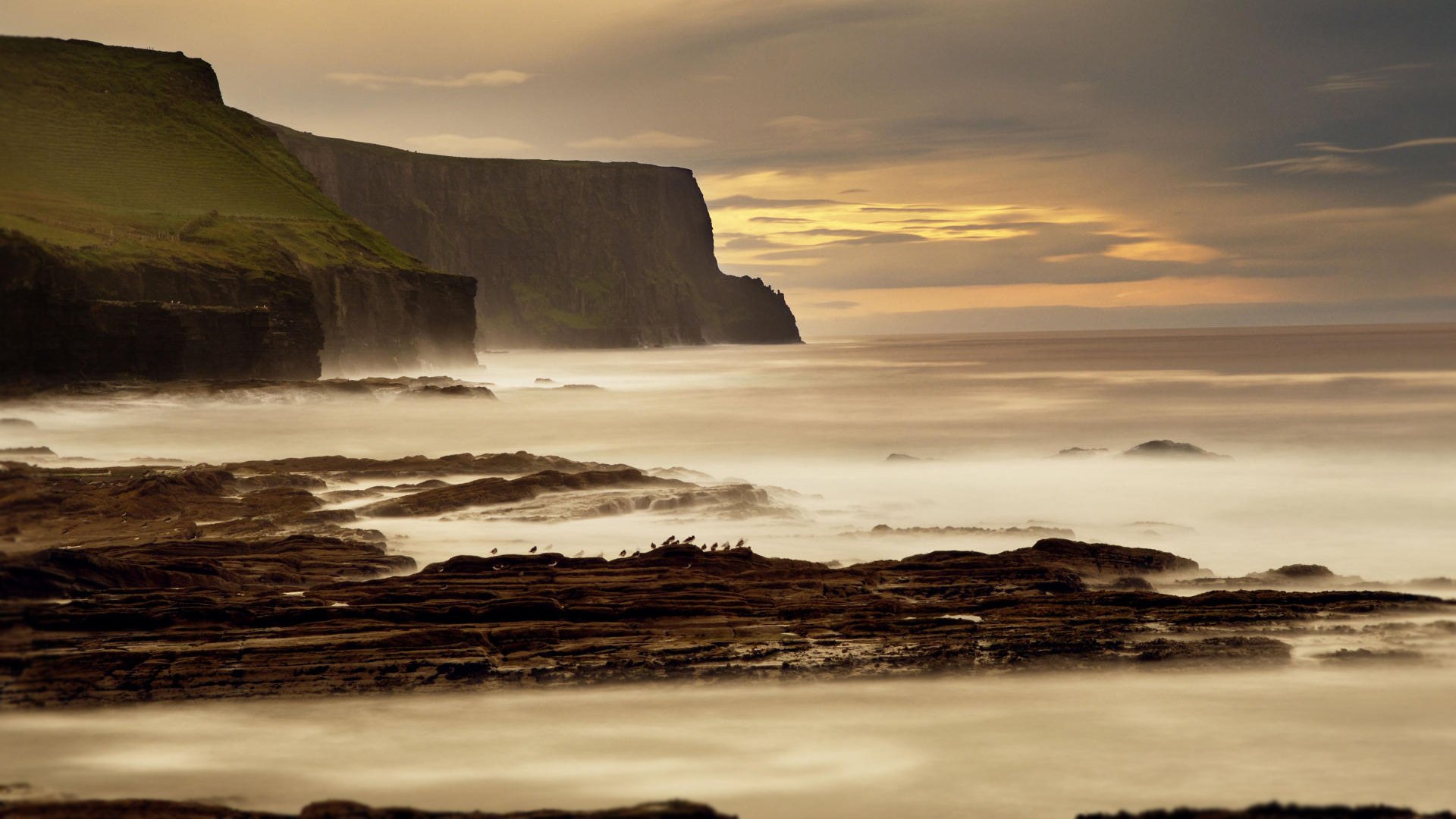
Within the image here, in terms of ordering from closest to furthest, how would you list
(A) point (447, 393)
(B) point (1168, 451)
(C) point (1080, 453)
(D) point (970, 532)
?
A: (D) point (970, 532) < (B) point (1168, 451) < (C) point (1080, 453) < (A) point (447, 393)

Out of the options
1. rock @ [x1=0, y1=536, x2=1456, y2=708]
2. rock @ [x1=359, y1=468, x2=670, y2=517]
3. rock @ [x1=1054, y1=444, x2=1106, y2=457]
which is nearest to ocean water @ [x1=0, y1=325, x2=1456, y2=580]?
rock @ [x1=1054, y1=444, x2=1106, y2=457]

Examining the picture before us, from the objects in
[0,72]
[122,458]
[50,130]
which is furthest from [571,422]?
[0,72]

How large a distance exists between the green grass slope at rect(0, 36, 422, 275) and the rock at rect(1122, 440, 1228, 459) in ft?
173

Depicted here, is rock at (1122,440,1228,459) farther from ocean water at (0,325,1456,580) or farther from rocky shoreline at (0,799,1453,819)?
rocky shoreline at (0,799,1453,819)

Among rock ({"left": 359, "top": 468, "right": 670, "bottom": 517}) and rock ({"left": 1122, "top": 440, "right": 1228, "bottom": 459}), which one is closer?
rock ({"left": 359, "top": 468, "right": 670, "bottom": 517})

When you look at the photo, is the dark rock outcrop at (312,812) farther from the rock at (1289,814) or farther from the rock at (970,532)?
the rock at (970,532)

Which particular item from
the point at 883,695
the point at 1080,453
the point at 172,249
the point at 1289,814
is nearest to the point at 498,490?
the point at 883,695

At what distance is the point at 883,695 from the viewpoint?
901 centimetres

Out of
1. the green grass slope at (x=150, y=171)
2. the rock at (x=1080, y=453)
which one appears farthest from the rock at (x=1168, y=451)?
the green grass slope at (x=150, y=171)

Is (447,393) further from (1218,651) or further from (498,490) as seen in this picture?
(1218,651)

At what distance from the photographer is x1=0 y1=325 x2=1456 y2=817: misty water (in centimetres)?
734

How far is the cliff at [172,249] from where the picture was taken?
5731cm

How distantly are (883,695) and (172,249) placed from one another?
222ft

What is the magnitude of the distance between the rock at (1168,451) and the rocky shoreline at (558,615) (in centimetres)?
1673
